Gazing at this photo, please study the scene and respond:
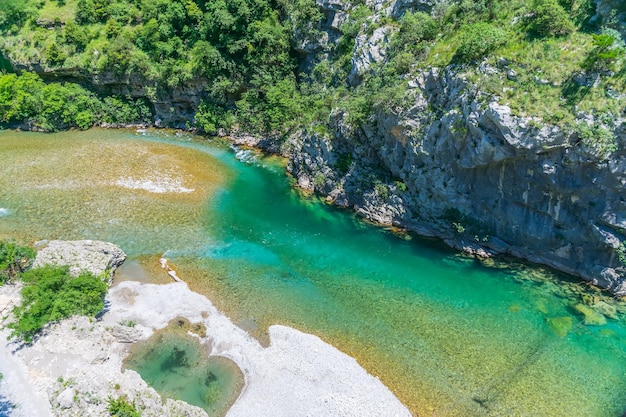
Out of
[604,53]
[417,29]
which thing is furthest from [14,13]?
[604,53]

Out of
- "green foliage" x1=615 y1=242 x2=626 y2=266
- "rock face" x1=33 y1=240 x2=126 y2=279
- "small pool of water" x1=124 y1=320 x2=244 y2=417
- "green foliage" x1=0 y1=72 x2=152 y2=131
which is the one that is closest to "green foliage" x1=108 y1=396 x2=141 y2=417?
"small pool of water" x1=124 y1=320 x2=244 y2=417

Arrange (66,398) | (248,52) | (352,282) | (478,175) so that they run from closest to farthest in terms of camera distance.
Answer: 1. (66,398)
2. (352,282)
3. (478,175)
4. (248,52)

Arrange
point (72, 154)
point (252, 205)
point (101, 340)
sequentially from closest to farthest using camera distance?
point (101, 340) → point (252, 205) → point (72, 154)

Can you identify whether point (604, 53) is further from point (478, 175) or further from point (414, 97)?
point (414, 97)

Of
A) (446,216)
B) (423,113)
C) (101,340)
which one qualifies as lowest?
(101,340)

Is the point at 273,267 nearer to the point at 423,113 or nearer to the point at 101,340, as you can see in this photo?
the point at 101,340

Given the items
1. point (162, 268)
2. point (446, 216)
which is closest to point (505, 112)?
point (446, 216)
